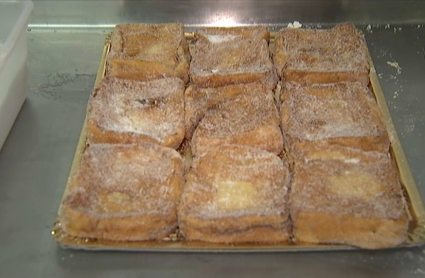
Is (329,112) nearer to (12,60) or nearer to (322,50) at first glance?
(322,50)

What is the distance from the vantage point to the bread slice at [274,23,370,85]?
1706 mm

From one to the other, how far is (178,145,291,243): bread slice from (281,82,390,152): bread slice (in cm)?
13

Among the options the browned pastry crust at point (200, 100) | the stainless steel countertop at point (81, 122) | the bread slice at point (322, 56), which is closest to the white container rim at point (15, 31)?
the stainless steel countertop at point (81, 122)

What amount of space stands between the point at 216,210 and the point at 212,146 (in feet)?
0.81

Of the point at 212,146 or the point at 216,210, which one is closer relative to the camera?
the point at 216,210

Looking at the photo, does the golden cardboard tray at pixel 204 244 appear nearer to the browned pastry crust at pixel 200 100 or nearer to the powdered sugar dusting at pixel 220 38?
the browned pastry crust at pixel 200 100

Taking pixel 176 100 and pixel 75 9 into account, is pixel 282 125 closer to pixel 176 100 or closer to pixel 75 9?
pixel 176 100

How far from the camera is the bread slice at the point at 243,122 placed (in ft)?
4.85

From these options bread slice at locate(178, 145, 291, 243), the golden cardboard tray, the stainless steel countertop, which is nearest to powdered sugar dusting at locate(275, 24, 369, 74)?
the stainless steel countertop

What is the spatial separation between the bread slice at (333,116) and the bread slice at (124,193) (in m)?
0.38

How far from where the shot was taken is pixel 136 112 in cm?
157

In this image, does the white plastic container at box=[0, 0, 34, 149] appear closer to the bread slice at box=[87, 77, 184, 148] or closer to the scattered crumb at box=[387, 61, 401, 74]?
the bread slice at box=[87, 77, 184, 148]

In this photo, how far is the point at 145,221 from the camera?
1.26m

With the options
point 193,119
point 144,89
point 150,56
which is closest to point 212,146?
point 193,119
